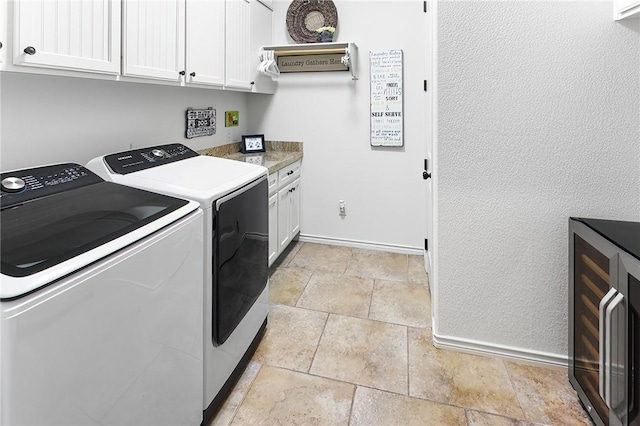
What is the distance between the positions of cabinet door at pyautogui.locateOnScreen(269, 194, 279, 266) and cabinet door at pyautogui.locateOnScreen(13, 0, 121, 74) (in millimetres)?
1492

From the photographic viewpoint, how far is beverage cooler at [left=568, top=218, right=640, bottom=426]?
1190 millimetres

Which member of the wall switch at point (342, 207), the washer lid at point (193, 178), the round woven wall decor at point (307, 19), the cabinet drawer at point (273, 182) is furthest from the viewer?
the wall switch at point (342, 207)

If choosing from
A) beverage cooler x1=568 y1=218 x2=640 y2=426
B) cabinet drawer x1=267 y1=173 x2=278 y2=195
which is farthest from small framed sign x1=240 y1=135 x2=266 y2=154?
beverage cooler x1=568 y1=218 x2=640 y2=426

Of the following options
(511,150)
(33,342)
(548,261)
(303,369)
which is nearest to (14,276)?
(33,342)

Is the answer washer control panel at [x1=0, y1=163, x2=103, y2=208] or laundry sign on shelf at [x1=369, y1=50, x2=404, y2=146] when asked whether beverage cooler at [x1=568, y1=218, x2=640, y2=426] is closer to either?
laundry sign on shelf at [x1=369, y1=50, x2=404, y2=146]

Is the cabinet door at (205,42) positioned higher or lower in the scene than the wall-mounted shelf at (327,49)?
lower

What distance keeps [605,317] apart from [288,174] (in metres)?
2.45

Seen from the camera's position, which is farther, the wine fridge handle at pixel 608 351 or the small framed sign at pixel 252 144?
the small framed sign at pixel 252 144

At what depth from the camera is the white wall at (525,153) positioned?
5.44 feet

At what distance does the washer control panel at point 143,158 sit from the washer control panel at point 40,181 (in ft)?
0.36

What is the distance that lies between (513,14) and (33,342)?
215cm

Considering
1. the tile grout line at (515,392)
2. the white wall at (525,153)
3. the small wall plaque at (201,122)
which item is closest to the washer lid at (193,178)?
the small wall plaque at (201,122)

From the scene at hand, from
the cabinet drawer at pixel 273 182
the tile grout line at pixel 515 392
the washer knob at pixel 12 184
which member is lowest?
the tile grout line at pixel 515 392

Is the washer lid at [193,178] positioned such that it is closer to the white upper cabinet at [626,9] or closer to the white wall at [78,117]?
the white wall at [78,117]
